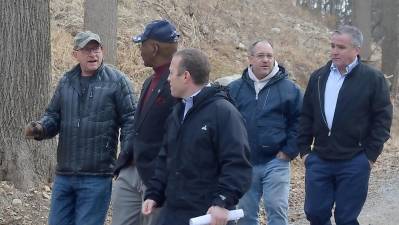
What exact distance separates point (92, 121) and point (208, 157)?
4.48ft

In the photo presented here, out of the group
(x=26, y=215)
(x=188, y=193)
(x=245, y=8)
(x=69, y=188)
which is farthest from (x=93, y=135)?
(x=245, y=8)

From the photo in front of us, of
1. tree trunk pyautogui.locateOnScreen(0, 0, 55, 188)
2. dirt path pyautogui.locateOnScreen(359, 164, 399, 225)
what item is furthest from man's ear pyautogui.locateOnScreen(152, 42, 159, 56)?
dirt path pyautogui.locateOnScreen(359, 164, 399, 225)

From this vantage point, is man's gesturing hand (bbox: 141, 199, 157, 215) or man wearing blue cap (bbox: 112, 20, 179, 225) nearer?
man's gesturing hand (bbox: 141, 199, 157, 215)

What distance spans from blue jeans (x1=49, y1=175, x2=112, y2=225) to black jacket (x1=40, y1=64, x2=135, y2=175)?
7 cm

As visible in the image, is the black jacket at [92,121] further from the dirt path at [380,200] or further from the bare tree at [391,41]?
the bare tree at [391,41]

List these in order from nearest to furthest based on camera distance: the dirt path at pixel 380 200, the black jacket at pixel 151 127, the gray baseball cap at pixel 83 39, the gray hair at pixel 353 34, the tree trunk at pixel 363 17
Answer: the black jacket at pixel 151 127, the gray baseball cap at pixel 83 39, the gray hair at pixel 353 34, the dirt path at pixel 380 200, the tree trunk at pixel 363 17

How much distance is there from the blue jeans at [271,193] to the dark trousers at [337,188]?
227 mm

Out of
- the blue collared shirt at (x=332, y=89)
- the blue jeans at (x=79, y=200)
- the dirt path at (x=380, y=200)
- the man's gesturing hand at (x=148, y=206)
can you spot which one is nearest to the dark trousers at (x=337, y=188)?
the blue collared shirt at (x=332, y=89)

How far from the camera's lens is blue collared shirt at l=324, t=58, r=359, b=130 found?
6.11m

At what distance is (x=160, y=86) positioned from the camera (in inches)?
203

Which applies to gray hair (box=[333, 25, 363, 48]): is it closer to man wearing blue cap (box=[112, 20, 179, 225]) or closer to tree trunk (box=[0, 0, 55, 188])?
man wearing blue cap (box=[112, 20, 179, 225])

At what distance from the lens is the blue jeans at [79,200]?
5578 mm

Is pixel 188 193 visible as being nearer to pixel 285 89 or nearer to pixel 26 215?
pixel 285 89

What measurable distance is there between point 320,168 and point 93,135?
198cm
